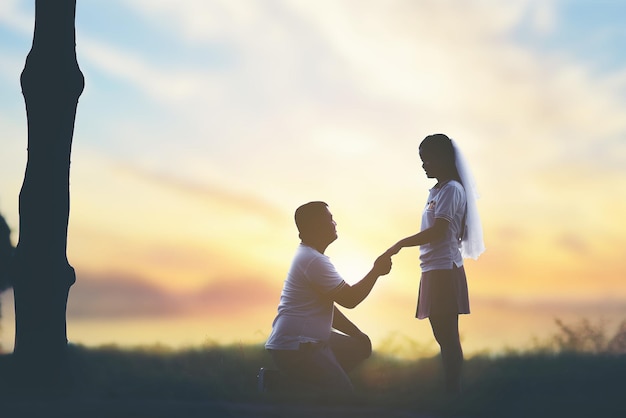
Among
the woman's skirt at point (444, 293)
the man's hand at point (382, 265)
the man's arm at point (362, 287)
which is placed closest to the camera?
the woman's skirt at point (444, 293)

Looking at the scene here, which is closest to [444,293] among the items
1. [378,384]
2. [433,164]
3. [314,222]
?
[433,164]

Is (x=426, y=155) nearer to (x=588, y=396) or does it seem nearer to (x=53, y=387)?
(x=588, y=396)

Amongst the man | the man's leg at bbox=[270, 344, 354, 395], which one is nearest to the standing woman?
the man

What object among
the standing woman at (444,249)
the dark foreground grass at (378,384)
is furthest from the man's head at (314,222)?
the dark foreground grass at (378,384)

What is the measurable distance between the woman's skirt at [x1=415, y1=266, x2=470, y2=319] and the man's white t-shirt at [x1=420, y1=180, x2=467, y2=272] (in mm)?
74

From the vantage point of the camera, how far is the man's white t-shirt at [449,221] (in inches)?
292

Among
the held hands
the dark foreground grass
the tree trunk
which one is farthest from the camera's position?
the tree trunk

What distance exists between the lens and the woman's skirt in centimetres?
738

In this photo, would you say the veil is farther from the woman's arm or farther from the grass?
the grass

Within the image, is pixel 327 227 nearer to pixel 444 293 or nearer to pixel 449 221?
pixel 449 221

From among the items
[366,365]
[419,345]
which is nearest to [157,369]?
[366,365]

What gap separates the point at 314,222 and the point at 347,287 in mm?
674

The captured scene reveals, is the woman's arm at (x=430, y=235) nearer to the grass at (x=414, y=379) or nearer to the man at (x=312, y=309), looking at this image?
the man at (x=312, y=309)

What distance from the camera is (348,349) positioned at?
802cm
